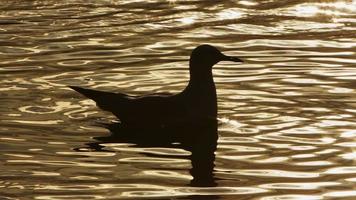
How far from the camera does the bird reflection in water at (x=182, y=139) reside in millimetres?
15288

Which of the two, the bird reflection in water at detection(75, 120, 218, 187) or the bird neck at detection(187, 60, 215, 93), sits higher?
the bird neck at detection(187, 60, 215, 93)

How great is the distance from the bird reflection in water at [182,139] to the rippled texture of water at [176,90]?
0.50 ft

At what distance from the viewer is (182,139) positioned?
54.6 feet

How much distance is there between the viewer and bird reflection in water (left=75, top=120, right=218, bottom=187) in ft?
50.2

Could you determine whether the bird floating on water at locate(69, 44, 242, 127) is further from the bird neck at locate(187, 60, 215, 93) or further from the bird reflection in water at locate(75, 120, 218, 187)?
the bird reflection in water at locate(75, 120, 218, 187)

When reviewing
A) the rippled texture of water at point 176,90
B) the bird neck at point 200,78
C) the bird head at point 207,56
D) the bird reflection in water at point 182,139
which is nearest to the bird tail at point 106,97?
the bird reflection in water at point 182,139

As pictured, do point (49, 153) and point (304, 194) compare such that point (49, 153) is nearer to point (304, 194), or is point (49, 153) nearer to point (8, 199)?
point (8, 199)

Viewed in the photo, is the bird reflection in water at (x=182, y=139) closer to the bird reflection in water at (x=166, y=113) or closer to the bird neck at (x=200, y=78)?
the bird reflection in water at (x=166, y=113)

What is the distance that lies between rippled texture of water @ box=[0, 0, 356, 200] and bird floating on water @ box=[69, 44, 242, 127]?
1.40ft

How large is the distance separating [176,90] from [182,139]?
3.00 m

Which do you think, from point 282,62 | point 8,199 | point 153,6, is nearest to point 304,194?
point 8,199

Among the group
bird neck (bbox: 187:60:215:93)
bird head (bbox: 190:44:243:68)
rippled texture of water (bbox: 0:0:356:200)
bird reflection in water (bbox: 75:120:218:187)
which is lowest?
bird reflection in water (bbox: 75:120:218:187)

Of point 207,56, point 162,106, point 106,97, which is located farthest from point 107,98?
point 207,56

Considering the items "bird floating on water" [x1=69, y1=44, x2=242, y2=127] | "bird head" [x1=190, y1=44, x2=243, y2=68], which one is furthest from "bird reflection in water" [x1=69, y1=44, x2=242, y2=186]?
"bird head" [x1=190, y1=44, x2=243, y2=68]
